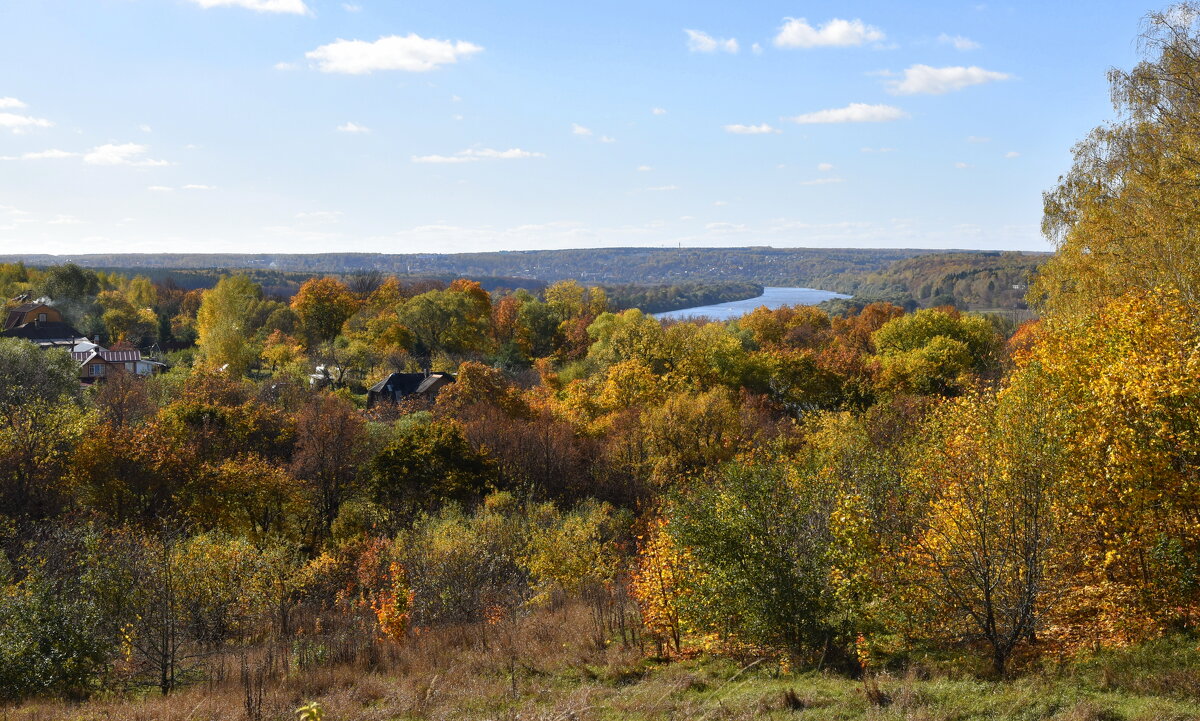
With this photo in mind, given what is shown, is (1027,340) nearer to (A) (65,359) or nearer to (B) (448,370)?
(B) (448,370)

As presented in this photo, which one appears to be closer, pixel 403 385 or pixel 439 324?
pixel 403 385

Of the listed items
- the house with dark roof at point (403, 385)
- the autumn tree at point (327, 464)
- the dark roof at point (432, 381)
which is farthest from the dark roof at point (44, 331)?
the autumn tree at point (327, 464)

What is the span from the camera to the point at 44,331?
76.2 meters

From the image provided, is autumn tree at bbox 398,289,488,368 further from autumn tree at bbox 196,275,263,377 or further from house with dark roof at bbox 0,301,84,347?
house with dark roof at bbox 0,301,84,347

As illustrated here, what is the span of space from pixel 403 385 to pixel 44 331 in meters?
44.6

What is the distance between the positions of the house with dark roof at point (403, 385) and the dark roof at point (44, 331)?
128 feet

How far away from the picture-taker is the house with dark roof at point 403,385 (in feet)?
169

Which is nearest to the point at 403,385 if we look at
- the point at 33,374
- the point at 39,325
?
the point at 33,374

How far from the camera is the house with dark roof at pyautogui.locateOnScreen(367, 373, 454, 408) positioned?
169 ft

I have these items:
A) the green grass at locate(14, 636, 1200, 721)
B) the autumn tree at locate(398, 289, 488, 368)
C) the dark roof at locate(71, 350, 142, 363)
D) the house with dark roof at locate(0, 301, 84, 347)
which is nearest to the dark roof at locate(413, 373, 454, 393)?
the autumn tree at locate(398, 289, 488, 368)

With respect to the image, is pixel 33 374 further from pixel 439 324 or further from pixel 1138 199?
pixel 1138 199

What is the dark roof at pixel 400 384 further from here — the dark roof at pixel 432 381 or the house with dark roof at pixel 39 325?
the house with dark roof at pixel 39 325

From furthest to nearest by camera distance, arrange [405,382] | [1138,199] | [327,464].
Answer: [405,382], [327,464], [1138,199]

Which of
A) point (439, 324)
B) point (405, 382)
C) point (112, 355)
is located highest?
point (439, 324)
